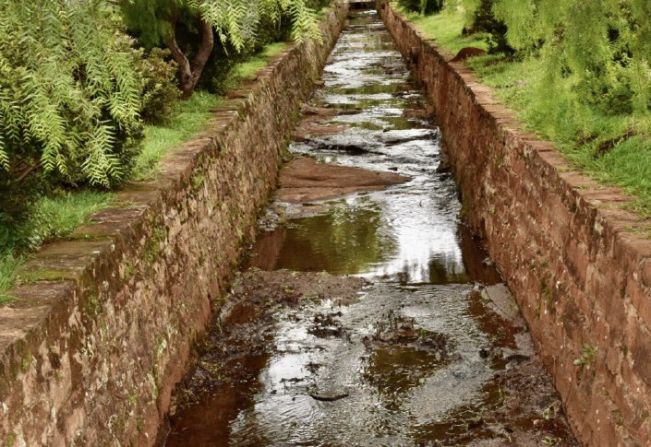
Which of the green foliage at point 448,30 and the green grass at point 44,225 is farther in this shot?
the green foliage at point 448,30

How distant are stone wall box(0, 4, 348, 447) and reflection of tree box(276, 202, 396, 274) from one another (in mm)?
811

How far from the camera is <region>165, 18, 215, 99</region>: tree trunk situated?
40.3ft

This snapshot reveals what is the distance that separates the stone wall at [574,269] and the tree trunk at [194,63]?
4200mm

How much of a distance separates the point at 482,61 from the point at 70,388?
1165cm

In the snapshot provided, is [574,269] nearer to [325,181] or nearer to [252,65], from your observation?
[325,181]

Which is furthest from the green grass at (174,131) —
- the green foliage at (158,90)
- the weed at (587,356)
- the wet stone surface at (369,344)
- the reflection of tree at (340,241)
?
the weed at (587,356)

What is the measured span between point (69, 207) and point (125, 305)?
1.35 m

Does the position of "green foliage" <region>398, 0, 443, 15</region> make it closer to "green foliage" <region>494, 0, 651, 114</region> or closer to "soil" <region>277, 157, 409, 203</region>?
"soil" <region>277, 157, 409, 203</region>

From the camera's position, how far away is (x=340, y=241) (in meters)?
11.2

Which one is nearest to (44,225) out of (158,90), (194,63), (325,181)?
(158,90)

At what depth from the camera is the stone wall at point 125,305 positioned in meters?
4.46

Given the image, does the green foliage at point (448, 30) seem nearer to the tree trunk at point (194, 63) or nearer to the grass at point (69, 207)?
the tree trunk at point (194, 63)

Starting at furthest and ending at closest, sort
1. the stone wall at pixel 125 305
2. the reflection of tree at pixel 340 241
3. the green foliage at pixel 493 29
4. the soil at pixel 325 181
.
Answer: the green foliage at pixel 493 29
the soil at pixel 325 181
the reflection of tree at pixel 340 241
the stone wall at pixel 125 305

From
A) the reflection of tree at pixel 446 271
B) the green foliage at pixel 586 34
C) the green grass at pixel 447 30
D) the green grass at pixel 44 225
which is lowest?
the reflection of tree at pixel 446 271
